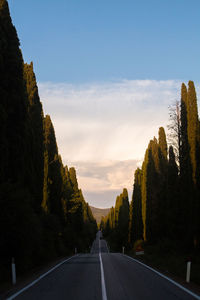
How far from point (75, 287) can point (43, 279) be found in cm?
313

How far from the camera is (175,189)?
38250mm

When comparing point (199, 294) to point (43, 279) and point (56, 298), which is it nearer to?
point (56, 298)

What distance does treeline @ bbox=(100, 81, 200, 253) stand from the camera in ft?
91.6

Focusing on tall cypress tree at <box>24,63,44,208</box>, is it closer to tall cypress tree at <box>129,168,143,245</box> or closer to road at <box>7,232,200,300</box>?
road at <box>7,232,200,300</box>

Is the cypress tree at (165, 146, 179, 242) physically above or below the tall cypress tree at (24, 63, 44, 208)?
below

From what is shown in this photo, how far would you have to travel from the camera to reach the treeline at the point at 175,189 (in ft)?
91.6

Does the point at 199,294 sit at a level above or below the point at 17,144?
below

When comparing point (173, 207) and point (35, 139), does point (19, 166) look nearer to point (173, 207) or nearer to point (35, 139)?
point (35, 139)

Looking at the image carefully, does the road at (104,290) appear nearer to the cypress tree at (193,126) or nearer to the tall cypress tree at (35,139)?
the tall cypress tree at (35,139)

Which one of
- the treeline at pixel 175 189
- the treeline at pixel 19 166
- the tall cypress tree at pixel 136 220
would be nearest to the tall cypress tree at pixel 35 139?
the treeline at pixel 19 166

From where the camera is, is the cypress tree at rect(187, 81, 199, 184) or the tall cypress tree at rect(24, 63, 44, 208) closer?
the tall cypress tree at rect(24, 63, 44, 208)

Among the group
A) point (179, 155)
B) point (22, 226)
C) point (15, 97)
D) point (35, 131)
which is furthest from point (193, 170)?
point (22, 226)

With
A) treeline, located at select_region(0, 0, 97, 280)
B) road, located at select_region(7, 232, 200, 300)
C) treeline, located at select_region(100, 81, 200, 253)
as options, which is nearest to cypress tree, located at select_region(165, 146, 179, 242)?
treeline, located at select_region(100, 81, 200, 253)

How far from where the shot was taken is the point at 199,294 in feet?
37.2
